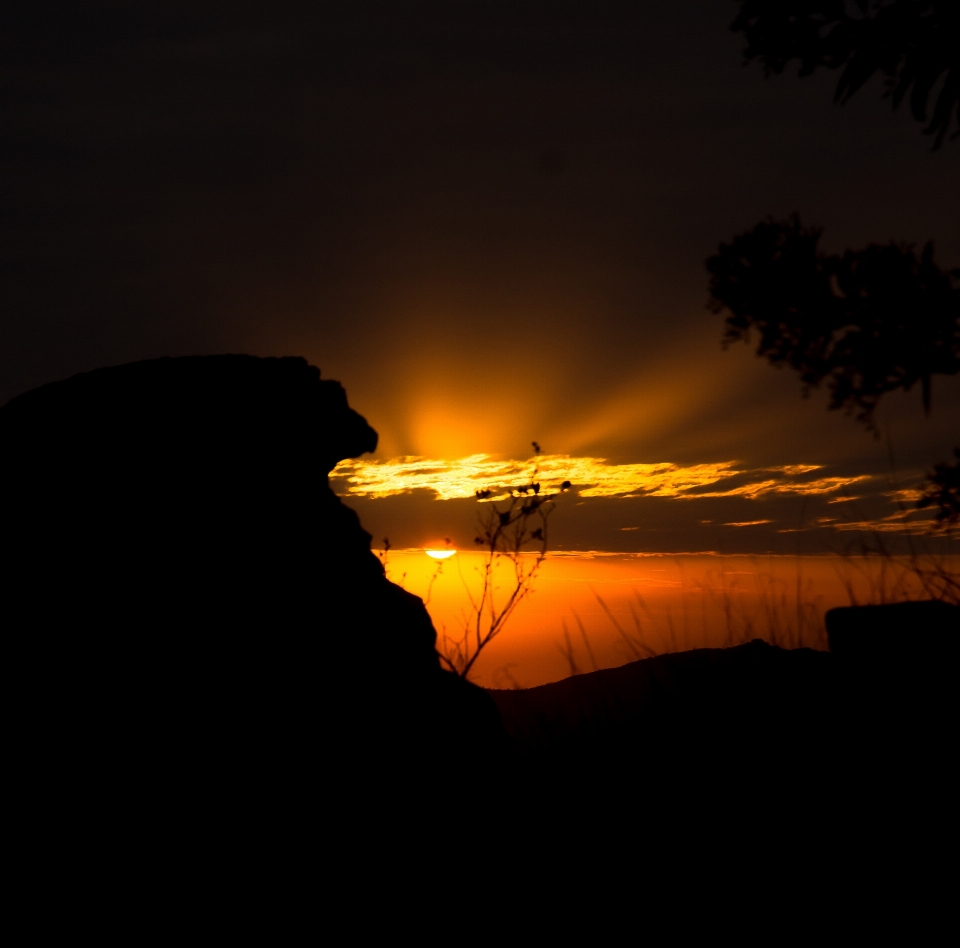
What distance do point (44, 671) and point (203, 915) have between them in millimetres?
1205

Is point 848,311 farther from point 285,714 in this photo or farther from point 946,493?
point 285,714

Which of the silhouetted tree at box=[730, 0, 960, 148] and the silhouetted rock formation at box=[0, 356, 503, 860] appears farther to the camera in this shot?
the silhouetted tree at box=[730, 0, 960, 148]

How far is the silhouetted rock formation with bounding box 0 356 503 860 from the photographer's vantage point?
3826 millimetres

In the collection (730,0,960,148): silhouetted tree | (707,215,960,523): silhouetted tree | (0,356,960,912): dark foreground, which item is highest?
(730,0,960,148): silhouetted tree

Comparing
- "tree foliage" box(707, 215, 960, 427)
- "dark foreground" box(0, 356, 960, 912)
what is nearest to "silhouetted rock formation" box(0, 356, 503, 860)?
"dark foreground" box(0, 356, 960, 912)

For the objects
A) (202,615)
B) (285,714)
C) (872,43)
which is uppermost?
(872,43)

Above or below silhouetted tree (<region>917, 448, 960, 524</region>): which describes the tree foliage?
above

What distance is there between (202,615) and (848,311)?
5886 millimetres

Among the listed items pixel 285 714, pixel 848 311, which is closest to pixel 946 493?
pixel 848 311

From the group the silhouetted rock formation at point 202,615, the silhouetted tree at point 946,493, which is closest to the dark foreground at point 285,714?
the silhouetted rock formation at point 202,615

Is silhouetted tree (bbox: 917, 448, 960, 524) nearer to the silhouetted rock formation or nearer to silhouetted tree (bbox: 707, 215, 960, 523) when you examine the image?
silhouetted tree (bbox: 707, 215, 960, 523)

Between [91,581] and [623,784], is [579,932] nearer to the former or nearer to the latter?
[623,784]

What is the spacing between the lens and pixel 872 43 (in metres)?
7.34

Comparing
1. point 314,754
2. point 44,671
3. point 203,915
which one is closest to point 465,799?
point 314,754
